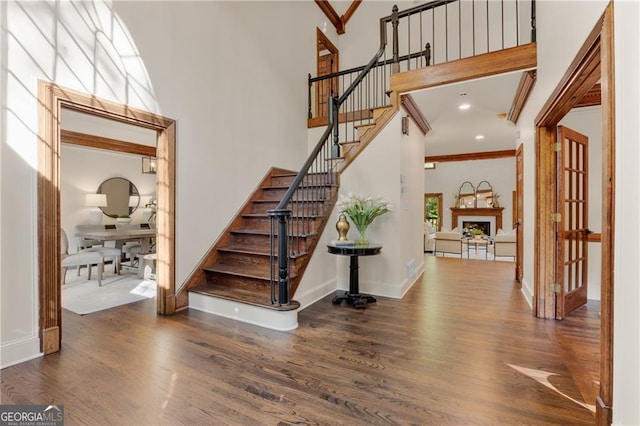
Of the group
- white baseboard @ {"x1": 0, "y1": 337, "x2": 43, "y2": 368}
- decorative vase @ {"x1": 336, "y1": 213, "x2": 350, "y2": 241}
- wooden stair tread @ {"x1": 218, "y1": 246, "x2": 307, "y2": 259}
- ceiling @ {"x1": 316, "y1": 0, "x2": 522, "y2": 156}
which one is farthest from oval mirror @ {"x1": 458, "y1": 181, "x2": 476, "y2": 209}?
white baseboard @ {"x1": 0, "y1": 337, "x2": 43, "y2": 368}

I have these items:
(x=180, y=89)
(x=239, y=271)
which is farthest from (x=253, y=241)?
(x=180, y=89)

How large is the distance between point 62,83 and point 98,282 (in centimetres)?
310

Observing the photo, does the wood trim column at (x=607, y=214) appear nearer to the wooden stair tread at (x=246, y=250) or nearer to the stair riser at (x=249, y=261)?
the wooden stair tread at (x=246, y=250)

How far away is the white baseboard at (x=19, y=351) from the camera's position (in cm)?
218

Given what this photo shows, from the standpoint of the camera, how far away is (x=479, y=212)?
10953 mm

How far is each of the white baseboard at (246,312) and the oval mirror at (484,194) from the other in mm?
9996

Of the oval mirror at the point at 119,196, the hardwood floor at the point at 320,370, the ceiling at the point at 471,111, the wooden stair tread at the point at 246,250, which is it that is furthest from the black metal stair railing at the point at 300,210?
the oval mirror at the point at 119,196

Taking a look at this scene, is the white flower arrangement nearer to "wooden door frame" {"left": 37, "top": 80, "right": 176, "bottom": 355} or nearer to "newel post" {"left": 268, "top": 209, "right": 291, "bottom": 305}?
"newel post" {"left": 268, "top": 209, "right": 291, "bottom": 305}

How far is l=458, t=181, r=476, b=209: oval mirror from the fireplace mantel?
0.58 feet

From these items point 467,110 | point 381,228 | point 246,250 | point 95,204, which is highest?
point 467,110

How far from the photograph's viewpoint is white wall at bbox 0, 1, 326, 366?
2252 mm

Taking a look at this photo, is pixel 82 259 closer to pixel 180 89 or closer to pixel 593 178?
pixel 180 89

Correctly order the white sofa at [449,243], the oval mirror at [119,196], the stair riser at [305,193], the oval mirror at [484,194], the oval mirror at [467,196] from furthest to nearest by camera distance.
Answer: the oval mirror at [467,196], the oval mirror at [484,194], the white sofa at [449,243], the oval mirror at [119,196], the stair riser at [305,193]

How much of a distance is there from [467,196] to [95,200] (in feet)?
36.0
